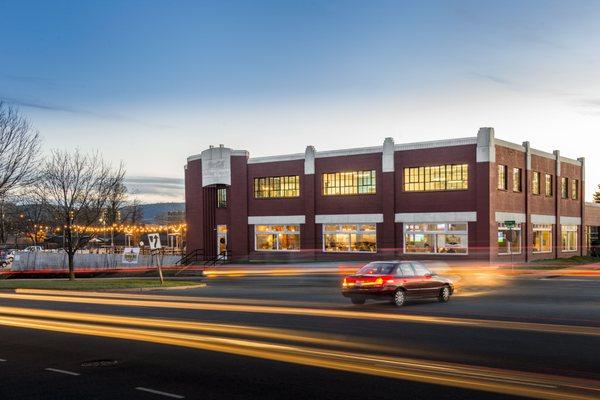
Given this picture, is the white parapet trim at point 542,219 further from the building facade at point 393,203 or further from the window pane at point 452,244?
the window pane at point 452,244

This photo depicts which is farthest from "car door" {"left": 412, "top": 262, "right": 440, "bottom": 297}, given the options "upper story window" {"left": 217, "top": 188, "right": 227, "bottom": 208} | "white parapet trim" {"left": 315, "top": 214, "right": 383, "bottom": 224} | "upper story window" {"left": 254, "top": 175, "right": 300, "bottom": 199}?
"upper story window" {"left": 217, "top": 188, "right": 227, "bottom": 208}

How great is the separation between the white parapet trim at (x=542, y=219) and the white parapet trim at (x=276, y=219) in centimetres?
1730

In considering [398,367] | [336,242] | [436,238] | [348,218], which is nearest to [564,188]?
[436,238]

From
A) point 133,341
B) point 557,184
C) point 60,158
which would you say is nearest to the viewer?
point 133,341

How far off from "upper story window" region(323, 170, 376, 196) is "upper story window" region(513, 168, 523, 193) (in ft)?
32.3

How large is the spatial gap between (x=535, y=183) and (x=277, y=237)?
66.7 feet

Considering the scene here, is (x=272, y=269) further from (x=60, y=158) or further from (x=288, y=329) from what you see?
(x=288, y=329)

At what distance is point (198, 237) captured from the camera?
191ft

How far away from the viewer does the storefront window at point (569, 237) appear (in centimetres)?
5625

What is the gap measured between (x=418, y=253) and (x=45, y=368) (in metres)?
37.7

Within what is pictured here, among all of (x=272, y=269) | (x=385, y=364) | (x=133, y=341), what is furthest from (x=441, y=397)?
(x=272, y=269)

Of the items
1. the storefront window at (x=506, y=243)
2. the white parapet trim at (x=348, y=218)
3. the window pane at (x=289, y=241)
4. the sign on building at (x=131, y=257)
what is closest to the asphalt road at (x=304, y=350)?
the storefront window at (x=506, y=243)

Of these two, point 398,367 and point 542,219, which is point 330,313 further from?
point 542,219

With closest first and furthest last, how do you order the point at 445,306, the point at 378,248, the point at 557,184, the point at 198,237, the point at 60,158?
the point at 445,306 → the point at 60,158 → the point at 378,248 → the point at 557,184 → the point at 198,237
